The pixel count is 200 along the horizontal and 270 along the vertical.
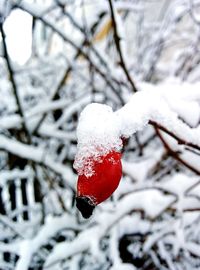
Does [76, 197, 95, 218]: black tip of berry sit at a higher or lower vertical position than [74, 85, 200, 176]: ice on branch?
lower

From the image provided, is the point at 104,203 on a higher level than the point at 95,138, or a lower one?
higher

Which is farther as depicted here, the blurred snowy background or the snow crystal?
the blurred snowy background

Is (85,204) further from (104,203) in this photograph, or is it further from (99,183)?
(104,203)

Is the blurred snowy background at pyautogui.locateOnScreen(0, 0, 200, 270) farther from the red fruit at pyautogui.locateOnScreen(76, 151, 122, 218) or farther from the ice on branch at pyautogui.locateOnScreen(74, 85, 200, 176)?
the red fruit at pyautogui.locateOnScreen(76, 151, 122, 218)

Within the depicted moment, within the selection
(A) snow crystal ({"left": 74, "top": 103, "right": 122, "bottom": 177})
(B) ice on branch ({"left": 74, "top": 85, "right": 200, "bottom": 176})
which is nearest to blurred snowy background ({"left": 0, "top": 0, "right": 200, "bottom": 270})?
(B) ice on branch ({"left": 74, "top": 85, "right": 200, "bottom": 176})

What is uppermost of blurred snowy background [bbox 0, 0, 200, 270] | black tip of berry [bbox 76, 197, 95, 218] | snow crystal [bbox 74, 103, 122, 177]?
blurred snowy background [bbox 0, 0, 200, 270]

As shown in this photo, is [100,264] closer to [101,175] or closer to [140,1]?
[101,175]

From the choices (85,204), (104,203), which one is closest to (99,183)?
(85,204)

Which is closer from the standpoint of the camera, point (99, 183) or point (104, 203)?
point (99, 183)

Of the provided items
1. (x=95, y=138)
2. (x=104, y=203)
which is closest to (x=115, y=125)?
(x=95, y=138)
